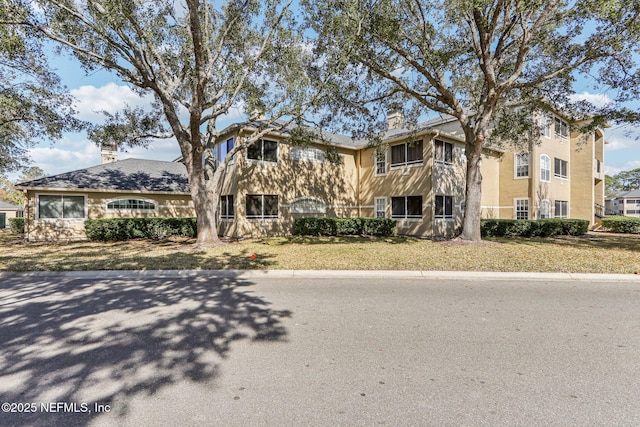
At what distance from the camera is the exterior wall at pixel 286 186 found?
17.7 meters

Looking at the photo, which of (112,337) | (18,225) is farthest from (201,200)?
(18,225)

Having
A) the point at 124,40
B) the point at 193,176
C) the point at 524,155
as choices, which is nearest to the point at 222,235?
the point at 193,176

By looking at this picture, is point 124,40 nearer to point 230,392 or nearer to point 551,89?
point 230,392

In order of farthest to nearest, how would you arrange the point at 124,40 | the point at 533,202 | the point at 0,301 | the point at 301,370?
1. the point at 533,202
2. the point at 124,40
3. the point at 0,301
4. the point at 301,370

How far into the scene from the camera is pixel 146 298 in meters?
6.27

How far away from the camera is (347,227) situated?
18.6 meters

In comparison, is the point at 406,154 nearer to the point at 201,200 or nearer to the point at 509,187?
the point at 509,187

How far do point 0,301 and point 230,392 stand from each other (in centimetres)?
630

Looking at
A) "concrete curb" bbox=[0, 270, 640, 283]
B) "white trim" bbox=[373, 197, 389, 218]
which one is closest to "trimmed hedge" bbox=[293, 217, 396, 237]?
"white trim" bbox=[373, 197, 389, 218]

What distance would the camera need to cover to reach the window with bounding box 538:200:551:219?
22.0 meters

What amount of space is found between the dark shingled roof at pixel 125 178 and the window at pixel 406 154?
14220 mm

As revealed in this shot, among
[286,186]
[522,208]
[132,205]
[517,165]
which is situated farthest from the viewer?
[517,165]

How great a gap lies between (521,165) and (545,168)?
2.08 metres

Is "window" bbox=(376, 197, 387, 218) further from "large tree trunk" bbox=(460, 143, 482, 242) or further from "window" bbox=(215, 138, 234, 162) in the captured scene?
"window" bbox=(215, 138, 234, 162)
